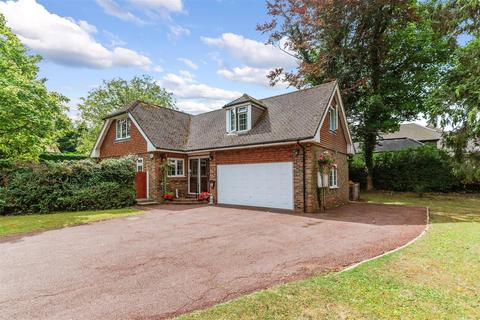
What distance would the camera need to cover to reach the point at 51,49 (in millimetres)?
13070

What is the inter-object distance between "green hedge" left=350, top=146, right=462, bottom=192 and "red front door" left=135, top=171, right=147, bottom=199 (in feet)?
60.1

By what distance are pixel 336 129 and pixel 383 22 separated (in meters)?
11.2

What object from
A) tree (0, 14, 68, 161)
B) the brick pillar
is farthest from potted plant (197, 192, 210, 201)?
tree (0, 14, 68, 161)

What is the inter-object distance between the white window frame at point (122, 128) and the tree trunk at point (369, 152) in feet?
61.0

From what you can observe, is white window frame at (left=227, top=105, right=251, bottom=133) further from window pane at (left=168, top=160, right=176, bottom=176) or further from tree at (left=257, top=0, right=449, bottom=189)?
tree at (left=257, top=0, right=449, bottom=189)

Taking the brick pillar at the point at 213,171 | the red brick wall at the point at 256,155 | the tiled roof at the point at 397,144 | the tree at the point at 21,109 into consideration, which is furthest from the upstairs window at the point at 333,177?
the tiled roof at the point at 397,144

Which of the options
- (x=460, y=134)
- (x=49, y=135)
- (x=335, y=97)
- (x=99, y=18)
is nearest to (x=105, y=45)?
(x=99, y=18)

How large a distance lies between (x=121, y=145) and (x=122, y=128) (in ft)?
4.05

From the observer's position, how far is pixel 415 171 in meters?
19.7

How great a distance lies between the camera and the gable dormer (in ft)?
46.6

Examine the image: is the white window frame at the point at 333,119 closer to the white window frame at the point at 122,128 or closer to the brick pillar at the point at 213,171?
the brick pillar at the point at 213,171

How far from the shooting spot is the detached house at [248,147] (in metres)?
11.7

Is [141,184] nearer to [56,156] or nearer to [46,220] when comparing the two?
[46,220]

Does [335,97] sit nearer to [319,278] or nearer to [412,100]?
[412,100]
